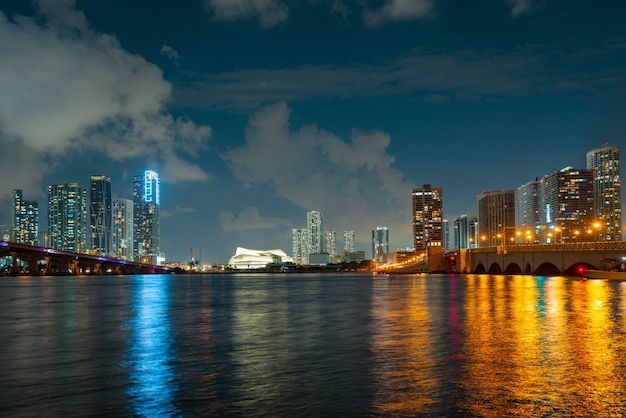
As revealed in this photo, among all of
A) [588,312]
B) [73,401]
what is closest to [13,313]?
[73,401]

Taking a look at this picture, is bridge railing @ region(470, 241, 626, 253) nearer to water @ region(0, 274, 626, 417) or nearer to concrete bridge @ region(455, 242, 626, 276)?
concrete bridge @ region(455, 242, 626, 276)

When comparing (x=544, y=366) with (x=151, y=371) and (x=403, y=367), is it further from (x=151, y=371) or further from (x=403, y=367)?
(x=151, y=371)

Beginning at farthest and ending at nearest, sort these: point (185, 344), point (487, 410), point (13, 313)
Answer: point (13, 313) < point (185, 344) < point (487, 410)

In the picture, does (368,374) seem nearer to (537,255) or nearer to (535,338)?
(535,338)

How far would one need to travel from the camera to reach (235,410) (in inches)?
638

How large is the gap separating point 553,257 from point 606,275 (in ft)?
98.7

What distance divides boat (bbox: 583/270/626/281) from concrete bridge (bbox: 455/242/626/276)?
3.56 m

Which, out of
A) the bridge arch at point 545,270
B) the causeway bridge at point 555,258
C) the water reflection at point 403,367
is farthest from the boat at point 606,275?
the water reflection at point 403,367

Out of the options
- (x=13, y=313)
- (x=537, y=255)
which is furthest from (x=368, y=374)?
(x=537, y=255)

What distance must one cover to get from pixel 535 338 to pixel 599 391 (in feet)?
41.5

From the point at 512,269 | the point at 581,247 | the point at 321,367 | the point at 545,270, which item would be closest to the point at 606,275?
the point at 581,247

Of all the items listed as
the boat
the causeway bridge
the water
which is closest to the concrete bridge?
the causeway bridge

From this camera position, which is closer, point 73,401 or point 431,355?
point 73,401

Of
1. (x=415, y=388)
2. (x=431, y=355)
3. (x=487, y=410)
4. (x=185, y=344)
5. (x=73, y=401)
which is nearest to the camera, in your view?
(x=487, y=410)
